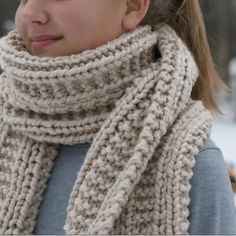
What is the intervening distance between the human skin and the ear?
20mm

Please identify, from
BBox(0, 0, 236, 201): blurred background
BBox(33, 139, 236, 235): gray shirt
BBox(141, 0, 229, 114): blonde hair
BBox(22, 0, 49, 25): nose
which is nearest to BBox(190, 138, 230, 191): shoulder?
BBox(33, 139, 236, 235): gray shirt

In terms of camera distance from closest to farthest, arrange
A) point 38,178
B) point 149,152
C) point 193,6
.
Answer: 1. point 149,152
2. point 38,178
3. point 193,6

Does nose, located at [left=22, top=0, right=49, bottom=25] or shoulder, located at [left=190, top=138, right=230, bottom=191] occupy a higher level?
nose, located at [left=22, top=0, right=49, bottom=25]

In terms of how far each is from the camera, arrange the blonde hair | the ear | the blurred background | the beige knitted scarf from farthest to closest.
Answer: the blurred background
the blonde hair
the ear
the beige knitted scarf

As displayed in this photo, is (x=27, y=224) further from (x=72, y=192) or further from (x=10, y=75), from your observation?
(x=10, y=75)

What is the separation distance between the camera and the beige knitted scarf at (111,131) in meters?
1.13

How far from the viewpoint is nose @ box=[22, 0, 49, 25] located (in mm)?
1174

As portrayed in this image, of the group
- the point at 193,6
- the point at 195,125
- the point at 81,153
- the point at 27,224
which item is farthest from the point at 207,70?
the point at 27,224

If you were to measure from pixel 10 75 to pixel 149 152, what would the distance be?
361 mm

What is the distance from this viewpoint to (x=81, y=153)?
4.09 ft

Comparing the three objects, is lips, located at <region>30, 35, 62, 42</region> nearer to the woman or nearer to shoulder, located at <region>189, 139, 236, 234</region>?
the woman

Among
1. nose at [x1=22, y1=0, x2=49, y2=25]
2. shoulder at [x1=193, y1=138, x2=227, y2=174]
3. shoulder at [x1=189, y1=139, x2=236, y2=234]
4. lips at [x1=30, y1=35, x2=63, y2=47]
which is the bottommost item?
shoulder at [x1=189, y1=139, x2=236, y2=234]

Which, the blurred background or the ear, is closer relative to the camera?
the ear

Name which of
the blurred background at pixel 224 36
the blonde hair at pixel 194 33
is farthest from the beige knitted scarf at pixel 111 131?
the blurred background at pixel 224 36
